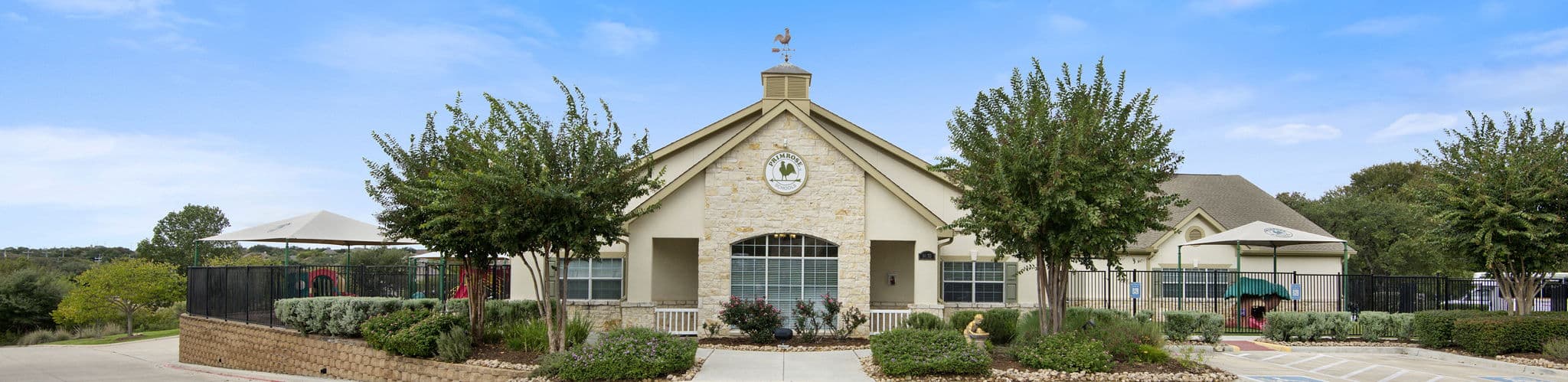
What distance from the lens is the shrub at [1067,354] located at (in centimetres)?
1286

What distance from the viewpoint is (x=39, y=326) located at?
4009cm

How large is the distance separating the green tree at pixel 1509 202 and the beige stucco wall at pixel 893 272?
10.7 meters

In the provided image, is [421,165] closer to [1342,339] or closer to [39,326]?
[1342,339]

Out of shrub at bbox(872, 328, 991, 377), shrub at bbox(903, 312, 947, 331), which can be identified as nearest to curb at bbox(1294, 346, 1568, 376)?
shrub at bbox(903, 312, 947, 331)

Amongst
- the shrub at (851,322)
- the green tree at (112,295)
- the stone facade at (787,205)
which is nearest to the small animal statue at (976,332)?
the shrub at (851,322)

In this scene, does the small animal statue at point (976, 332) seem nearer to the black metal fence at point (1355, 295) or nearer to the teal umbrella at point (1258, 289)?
the black metal fence at point (1355, 295)

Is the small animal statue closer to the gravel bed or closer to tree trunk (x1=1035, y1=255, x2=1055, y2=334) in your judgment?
tree trunk (x1=1035, y1=255, x2=1055, y2=334)

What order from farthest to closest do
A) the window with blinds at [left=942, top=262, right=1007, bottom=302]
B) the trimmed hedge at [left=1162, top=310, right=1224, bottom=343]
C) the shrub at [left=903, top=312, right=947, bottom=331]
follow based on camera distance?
the window with blinds at [left=942, top=262, right=1007, bottom=302] < the trimmed hedge at [left=1162, top=310, right=1224, bottom=343] < the shrub at [left=903, top=312, right=947, bottom=331]

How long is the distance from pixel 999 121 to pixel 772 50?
9.59 m

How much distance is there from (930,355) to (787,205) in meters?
6.08

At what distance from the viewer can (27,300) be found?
39.2 meters

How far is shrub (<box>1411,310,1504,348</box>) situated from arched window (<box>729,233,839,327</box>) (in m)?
11.7

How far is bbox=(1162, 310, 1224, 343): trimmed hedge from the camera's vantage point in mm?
18312

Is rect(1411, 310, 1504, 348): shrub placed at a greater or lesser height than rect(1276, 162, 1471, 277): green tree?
lesser
